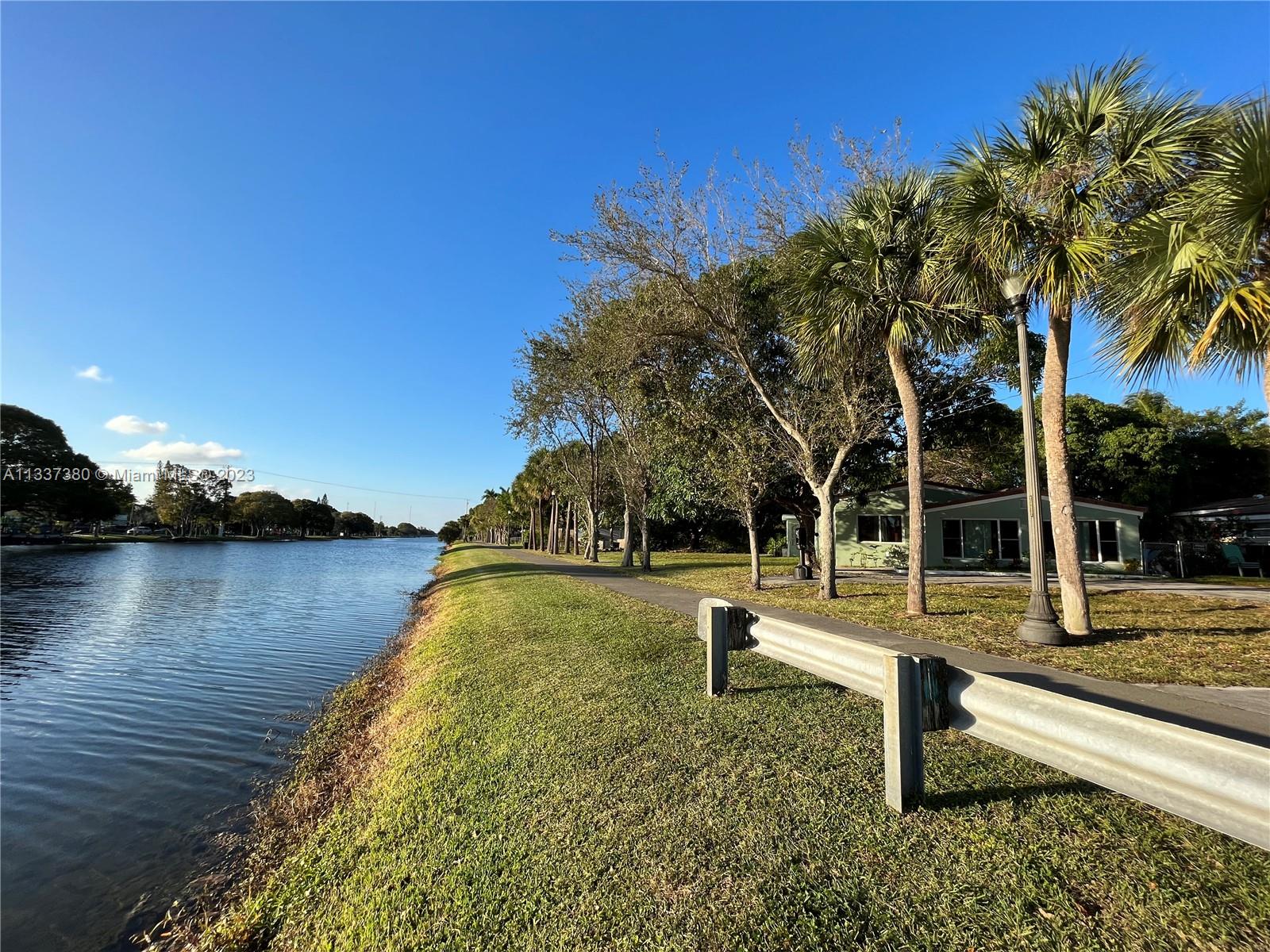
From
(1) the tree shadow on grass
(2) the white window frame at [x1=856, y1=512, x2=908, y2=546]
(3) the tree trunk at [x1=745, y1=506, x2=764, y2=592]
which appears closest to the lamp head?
(1) the tree shadow on grass

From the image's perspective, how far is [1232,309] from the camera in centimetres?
595

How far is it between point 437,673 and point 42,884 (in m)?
3.94

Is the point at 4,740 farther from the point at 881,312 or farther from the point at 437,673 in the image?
the point at 881,312

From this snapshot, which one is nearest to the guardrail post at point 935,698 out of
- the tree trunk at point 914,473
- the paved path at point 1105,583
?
the tree trunk at point 914,473

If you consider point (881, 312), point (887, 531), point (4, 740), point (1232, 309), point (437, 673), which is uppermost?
point (881, 312)

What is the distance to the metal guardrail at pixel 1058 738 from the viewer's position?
1.91m

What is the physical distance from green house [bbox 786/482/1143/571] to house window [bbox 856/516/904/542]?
0.03 m

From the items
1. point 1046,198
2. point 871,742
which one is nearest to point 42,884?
point 871,742

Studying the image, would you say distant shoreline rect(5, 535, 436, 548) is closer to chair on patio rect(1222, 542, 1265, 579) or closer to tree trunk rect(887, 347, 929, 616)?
tree trunk rect(887, 347, 929, 616)

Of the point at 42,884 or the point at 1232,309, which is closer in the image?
the point at 42,884

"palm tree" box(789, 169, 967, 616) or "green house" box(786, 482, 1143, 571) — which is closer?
"palm tree" box(789, 169, 967, 616)

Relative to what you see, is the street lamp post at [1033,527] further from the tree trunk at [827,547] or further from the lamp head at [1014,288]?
the tree trunk at [827,547]

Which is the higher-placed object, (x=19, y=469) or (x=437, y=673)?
(x=19, y=469)

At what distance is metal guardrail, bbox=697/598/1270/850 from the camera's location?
1.91 metres
